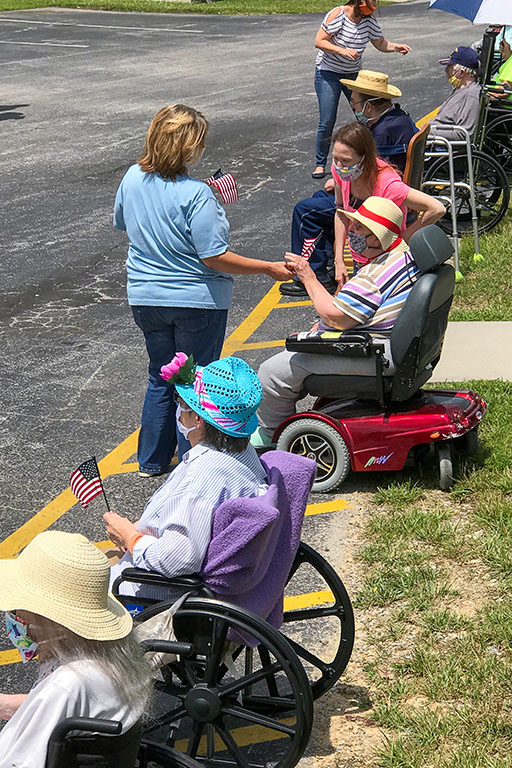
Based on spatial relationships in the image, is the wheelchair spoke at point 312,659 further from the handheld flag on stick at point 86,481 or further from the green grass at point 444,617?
the handheld flag on stick at point 86,481

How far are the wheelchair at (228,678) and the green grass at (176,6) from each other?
28.2 m

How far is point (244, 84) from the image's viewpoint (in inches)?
742

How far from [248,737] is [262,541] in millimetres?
943

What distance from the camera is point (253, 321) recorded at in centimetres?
846

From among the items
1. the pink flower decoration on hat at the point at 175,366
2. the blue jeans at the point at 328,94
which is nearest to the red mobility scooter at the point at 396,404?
the pink flower decoration on hat at the point at 175,366

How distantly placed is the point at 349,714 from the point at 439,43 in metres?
22.4

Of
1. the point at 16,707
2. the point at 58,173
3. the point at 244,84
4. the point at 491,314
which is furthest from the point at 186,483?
the point at 244,84

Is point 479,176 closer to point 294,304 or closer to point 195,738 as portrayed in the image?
point 294,304

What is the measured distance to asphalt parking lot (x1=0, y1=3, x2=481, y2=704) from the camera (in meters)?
6.58

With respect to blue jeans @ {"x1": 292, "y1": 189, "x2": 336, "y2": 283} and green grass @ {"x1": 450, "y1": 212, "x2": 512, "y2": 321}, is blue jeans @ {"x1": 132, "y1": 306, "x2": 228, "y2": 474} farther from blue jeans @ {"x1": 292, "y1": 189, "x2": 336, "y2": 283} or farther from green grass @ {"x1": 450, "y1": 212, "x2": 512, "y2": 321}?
green grass @ {"x1": 450, "y1": 212, "x2": 512, "y2": 321}

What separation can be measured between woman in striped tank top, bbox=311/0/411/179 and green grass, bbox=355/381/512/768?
6659 millimetres

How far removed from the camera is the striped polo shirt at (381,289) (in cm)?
548

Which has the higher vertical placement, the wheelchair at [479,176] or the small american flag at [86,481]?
the small american flag at [86,481]

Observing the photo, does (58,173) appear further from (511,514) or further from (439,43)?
(439,43)
